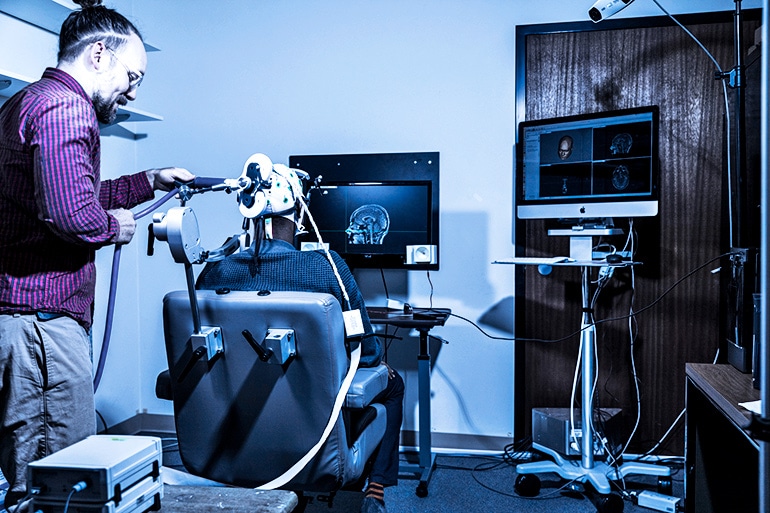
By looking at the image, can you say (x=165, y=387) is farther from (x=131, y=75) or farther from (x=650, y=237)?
(x=650, y=237)

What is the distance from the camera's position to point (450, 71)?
2.99m

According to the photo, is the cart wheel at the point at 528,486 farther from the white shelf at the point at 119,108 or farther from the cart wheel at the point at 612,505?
the white shelf at the point at 119,108

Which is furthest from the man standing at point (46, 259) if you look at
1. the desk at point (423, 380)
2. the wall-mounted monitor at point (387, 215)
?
the wall-mounted monitor at point (387, 215)

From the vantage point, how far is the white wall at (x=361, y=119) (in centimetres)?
297

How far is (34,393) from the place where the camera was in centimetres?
132

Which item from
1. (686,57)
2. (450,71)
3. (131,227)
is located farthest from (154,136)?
(686,57)

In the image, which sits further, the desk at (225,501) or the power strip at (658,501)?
the power strip at (658,501)

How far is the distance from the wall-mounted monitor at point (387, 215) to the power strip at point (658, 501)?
1.29 meters

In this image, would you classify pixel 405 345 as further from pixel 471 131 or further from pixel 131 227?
pixel 131 227

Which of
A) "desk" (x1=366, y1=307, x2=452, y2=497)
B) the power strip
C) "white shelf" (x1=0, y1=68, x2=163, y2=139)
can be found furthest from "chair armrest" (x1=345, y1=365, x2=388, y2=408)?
"white shelf" (x1=0, y1=68, x2=163, y2=139)

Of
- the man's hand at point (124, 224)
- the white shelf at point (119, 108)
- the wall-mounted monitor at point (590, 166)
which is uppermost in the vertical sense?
the white shelf at point (119, 108)

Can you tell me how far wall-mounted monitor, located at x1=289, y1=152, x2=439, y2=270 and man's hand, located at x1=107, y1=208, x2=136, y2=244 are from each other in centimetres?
142

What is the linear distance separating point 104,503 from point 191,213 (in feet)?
1.98

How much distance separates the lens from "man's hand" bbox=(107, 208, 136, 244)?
4.41ft
